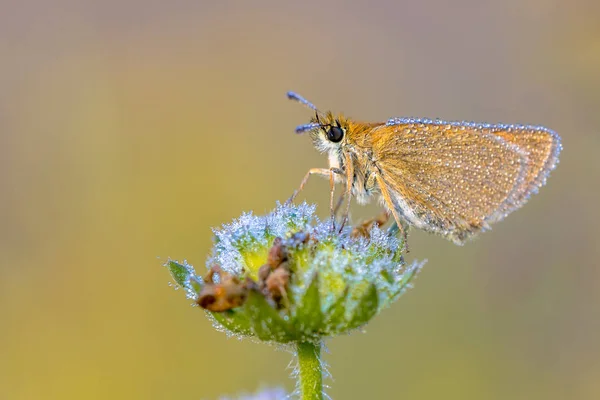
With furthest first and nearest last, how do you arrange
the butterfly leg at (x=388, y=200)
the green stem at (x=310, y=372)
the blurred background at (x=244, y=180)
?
the blurred background at (x=244, y=180) → the butterfly leg at (x=388, y=200) → the green stem at (x=310, y=372)

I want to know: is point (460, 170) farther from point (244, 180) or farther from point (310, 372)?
point (244, 180)

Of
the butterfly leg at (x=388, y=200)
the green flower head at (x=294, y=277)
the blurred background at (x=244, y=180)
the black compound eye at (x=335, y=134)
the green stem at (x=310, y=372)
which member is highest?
the blurred background at (x=244, y=180)

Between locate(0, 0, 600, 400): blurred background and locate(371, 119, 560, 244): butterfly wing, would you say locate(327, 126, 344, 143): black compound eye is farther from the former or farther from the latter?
locate(0, 0, 600, 400): blurred background

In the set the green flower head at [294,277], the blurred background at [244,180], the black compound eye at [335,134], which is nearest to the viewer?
the green flower head at [294,277]

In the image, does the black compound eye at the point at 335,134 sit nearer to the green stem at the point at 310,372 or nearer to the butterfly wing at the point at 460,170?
the butterfly wing at the point at 460,170

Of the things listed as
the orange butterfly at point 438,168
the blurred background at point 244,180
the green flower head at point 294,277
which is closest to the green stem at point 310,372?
the green flower head at point 294,277

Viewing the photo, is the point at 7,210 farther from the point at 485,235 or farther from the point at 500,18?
the point at 500,18

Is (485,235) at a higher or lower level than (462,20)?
lower

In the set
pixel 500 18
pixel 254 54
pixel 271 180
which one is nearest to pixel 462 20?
pixel 500 18
